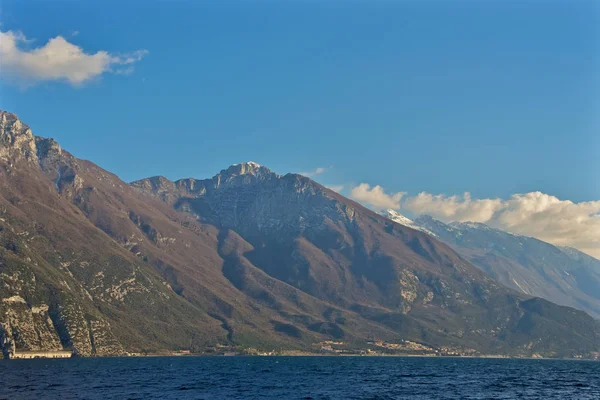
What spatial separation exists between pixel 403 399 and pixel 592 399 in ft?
191

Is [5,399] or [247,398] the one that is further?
[247,398]

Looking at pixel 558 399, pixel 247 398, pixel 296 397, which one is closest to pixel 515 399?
pixel 558 399

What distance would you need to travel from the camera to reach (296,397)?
196625mm

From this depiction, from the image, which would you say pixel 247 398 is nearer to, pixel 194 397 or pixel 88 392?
pixel 194 397

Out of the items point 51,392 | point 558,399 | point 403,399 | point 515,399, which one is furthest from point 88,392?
point 558,399

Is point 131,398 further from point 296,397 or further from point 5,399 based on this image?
point 296,397

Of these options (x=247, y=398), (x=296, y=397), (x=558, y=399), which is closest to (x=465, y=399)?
(x=558, y=399)

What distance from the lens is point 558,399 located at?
197125 millimetres

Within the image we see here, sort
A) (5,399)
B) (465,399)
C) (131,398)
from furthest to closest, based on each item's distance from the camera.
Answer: (465,399)
(131,398)
(5,399)

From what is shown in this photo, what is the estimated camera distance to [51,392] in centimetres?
18988

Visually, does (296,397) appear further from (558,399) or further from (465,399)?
(558,399)

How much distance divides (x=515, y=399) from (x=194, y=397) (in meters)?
95.3

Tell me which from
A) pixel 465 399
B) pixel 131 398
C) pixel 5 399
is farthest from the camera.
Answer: pixel 465 399

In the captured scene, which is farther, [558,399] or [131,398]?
[558,399]
